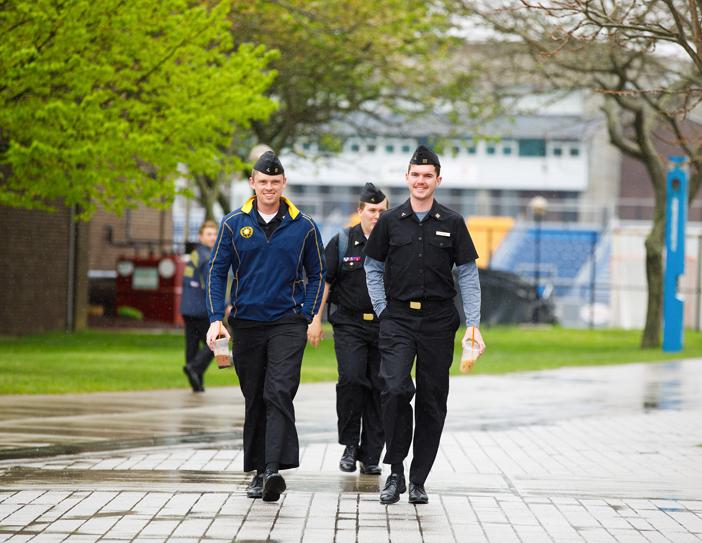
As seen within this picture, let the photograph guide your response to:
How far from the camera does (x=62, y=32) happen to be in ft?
54.0

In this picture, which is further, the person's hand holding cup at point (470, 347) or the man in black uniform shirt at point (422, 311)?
the man in black uniform shirt at point (422, 311)

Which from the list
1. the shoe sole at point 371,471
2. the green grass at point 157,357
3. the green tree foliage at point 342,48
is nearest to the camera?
the shoe sole at point 371,471

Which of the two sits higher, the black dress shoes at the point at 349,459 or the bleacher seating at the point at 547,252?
the bleacher seating at the point at 547,252

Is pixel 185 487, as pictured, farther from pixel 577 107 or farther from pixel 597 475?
pixel 577 107

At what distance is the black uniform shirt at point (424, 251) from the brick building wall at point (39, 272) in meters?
20.9

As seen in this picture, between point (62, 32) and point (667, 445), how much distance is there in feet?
27.4

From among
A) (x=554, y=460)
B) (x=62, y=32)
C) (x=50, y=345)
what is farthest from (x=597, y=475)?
(x=50, y=345)

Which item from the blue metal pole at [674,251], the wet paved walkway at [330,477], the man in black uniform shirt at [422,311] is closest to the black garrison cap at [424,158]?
the man in black uniform shirt at [422,311]

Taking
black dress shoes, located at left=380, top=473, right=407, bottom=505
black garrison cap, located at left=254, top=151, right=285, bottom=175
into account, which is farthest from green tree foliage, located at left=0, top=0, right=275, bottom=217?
black dress shoes, located at left=380, top=473, right=407, bottom=505

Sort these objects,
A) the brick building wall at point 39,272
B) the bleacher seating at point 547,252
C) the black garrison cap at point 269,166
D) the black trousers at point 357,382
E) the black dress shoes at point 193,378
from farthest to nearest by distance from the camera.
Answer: the bleacher seating at point 547,252 < the brick building wall at point 39,272 < the black dress shoes at point 193,378 < the black trousers at point 357,382 < the black garrison cap at point 269,166

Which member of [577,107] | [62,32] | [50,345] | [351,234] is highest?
[577,107]

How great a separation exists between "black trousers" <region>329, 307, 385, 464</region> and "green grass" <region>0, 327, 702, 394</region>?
648cm

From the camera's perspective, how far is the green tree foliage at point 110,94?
16453 millimetres

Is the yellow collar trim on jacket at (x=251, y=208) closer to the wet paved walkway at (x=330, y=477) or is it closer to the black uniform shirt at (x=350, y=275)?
the black uniform shirt at (x=350, y=275)
